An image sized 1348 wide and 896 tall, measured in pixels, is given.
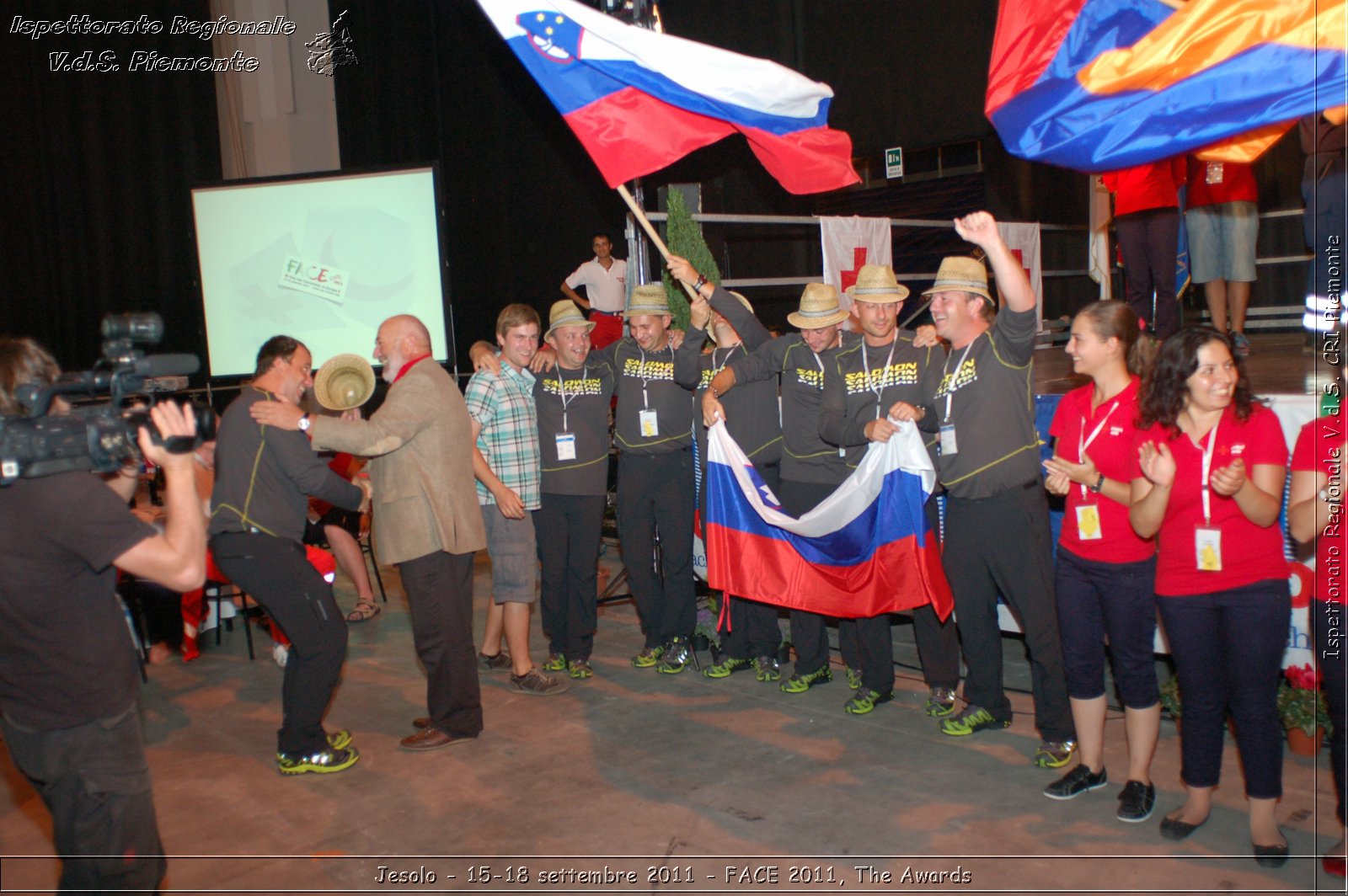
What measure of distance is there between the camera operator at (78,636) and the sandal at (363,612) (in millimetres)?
4887

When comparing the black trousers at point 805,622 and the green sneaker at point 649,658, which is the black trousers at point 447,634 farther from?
the black trousers at point 805,622

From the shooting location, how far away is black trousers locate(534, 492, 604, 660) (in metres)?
5.84

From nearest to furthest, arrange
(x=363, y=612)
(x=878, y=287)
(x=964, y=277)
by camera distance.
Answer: (x=964, y=277), (x=878, y=287), (x=363, y=612)

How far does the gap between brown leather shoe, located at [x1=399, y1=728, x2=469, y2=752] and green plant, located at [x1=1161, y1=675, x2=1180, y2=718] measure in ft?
11.1

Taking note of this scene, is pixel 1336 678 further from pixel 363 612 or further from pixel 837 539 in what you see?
pixel 363 612

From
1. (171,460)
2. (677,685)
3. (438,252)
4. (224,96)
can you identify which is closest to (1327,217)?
(677,685)

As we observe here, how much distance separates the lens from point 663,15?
1059 cm

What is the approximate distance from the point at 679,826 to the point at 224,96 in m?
12.2

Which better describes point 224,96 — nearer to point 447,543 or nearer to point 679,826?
point 447,543

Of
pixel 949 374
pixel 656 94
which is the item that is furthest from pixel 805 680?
pixel 656 94

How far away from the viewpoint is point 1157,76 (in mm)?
3533

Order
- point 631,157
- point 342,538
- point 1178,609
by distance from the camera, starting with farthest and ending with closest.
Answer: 1. point 342,538
2. point 631,157
3. point 1178,609

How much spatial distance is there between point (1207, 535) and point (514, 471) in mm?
3545

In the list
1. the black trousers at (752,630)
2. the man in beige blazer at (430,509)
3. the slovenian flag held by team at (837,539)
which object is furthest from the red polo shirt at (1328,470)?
the man in beige blazer at (430,509)
